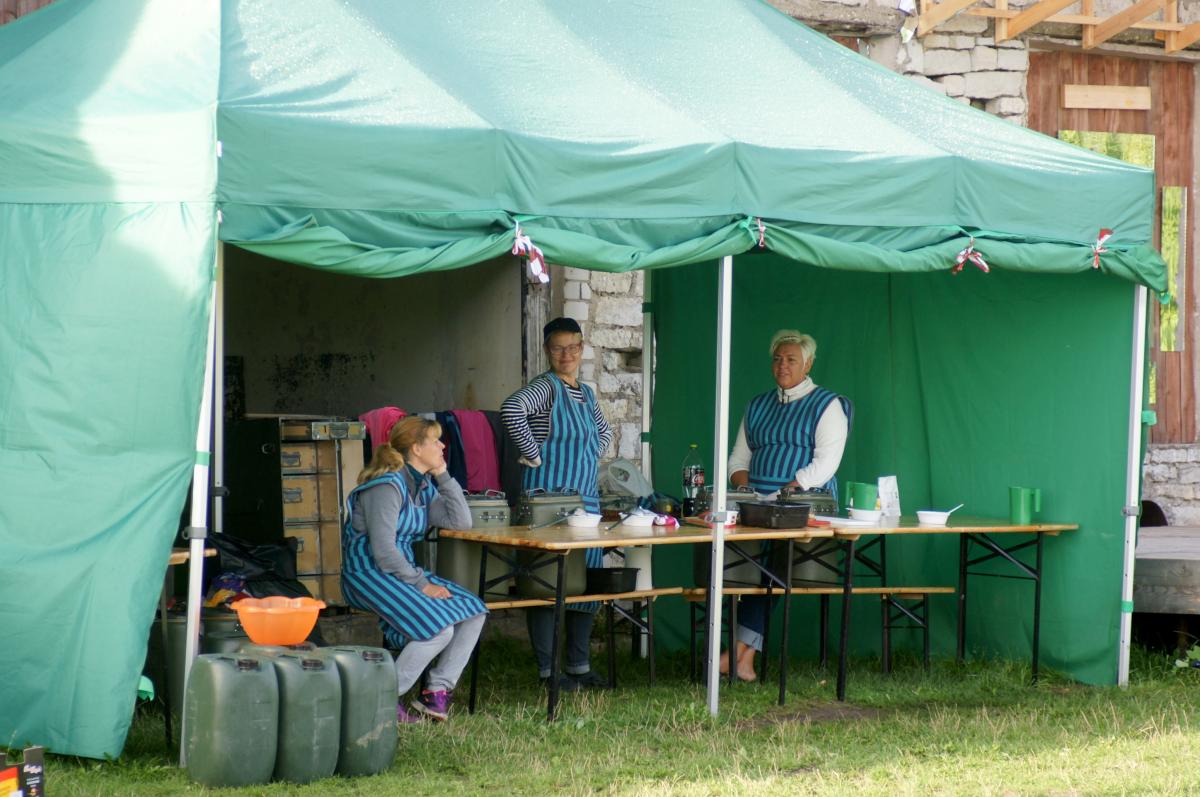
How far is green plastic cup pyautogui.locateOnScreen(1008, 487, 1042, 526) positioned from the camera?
693 centimetres

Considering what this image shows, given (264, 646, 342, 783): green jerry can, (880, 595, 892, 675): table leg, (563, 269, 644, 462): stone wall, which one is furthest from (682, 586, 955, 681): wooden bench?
(264, 646, 342, 783): green jerry can

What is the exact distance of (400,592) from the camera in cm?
570

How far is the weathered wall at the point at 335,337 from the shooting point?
877 cm

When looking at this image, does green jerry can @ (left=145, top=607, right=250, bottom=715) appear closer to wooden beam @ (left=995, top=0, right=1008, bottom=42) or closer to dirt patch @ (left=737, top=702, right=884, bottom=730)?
dirt patch @ (left=737, top=702, right=884, bottom=730)

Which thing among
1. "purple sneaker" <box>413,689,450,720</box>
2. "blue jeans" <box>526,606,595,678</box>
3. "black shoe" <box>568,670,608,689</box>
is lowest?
"black shoe" <box>568,670,608,689</box>

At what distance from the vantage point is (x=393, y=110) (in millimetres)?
5266

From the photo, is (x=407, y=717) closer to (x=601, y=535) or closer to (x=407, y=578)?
(x=407, y=578)

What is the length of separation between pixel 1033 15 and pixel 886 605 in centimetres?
375

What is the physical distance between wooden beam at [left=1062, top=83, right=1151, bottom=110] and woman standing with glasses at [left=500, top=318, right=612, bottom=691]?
4369 millimetres

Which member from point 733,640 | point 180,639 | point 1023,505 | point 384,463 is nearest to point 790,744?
point 733,640

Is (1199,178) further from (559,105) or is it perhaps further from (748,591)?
(559,105)

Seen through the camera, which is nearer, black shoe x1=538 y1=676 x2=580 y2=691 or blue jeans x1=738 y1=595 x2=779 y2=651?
black shoe x1=538 y1=676 x2=580 y2=691

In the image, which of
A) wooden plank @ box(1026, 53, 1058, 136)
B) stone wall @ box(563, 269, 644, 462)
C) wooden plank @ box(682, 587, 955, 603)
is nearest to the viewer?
wooden plank @ box(682, 587, 955, 603)

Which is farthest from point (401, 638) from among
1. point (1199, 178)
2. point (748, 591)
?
point (1199, 178)
